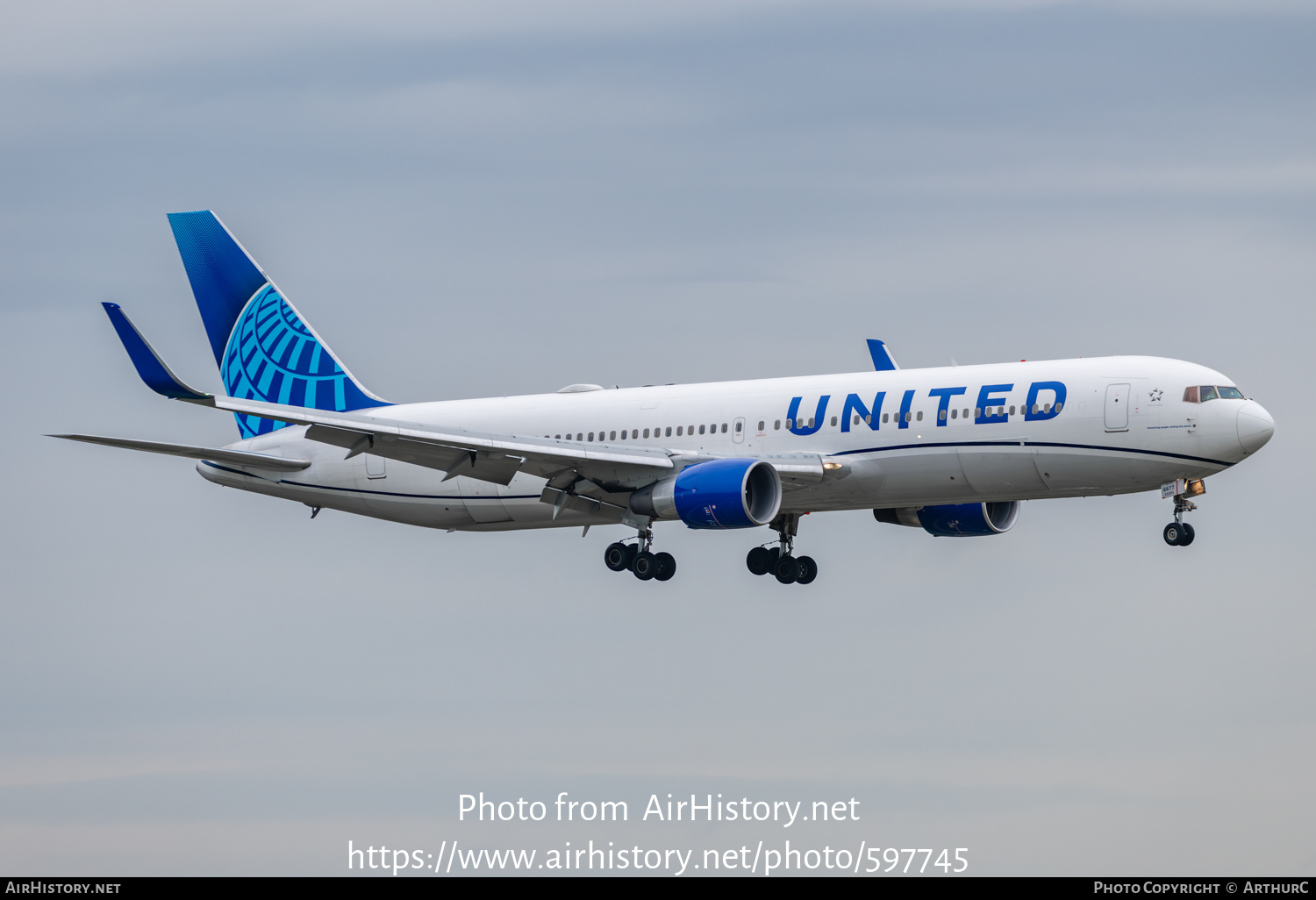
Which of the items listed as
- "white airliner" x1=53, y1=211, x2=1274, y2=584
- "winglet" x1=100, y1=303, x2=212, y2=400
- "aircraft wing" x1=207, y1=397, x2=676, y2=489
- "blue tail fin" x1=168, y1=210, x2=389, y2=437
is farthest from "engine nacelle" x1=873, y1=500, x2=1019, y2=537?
"winglet" x1=100, y1=303, x2=212, y2=400

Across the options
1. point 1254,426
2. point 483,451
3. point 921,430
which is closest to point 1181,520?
point 1254,426

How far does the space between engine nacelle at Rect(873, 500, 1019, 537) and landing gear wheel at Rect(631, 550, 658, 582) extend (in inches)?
312

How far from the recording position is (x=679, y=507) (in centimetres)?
4503

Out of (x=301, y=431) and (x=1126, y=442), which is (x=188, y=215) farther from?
(x=1126, y=442)

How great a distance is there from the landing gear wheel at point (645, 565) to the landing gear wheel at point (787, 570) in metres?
5.25

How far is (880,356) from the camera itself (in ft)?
180

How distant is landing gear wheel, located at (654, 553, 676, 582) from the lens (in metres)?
48.4

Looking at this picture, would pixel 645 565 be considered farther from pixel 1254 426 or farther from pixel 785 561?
pixel 1254 426

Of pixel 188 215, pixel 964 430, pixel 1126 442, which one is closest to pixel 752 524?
Answer: pixel 964 430

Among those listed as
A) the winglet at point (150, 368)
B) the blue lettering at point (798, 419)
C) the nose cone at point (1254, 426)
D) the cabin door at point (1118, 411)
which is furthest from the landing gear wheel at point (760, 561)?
the winglet at point (150, 368)

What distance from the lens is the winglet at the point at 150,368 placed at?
133 feet

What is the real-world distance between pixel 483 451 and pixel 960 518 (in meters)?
14.6

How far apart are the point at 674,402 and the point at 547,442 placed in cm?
440

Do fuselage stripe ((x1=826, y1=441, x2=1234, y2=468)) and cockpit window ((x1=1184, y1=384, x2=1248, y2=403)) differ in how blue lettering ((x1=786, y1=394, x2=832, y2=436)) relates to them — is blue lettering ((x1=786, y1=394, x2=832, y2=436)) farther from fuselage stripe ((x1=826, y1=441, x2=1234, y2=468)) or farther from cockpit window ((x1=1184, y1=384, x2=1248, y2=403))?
cockpit window ((x1=1184, y1=384, x2=1248, y2=403))
